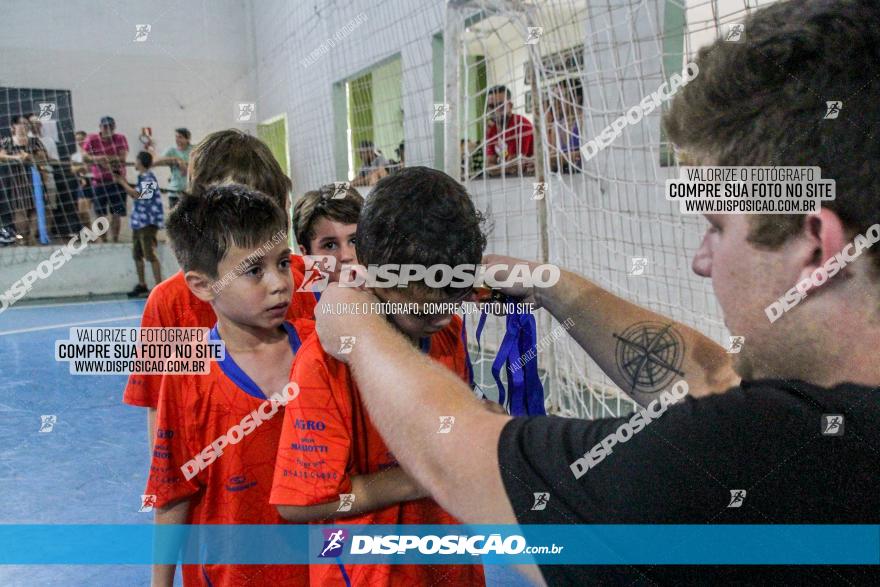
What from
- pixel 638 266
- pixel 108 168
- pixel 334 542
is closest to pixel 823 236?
pixel 334 542

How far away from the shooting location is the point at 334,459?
3.22 ft

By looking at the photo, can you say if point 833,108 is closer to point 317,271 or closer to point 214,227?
point 214,227

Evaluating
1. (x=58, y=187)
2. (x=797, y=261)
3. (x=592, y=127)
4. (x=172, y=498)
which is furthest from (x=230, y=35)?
(x=797, y=261)

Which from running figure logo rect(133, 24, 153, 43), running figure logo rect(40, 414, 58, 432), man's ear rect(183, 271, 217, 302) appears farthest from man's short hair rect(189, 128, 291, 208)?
running figure logo rect(133, 24, 153, 43)

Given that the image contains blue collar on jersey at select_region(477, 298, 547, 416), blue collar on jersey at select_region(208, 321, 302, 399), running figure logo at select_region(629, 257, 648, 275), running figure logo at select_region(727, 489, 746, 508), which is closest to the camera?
running figure logo at select_region(727, 489, 746, 508)

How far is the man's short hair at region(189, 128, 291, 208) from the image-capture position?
1820 mm

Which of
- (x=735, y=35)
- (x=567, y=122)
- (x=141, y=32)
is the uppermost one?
(x=141, y=32)

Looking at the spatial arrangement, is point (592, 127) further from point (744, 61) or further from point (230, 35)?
point (230, 35)

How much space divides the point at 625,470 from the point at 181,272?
1258mm

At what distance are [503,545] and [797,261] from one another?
18.3 inches

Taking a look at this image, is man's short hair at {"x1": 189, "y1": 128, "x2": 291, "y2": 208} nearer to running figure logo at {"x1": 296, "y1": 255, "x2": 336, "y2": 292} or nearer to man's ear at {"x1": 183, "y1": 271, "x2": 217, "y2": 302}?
running figure logo at {"x1": 296, "y1": 255, "x2": 336, "y2": 292}

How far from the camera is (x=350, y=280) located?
98 cm

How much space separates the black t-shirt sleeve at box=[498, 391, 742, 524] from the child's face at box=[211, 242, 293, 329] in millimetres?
828

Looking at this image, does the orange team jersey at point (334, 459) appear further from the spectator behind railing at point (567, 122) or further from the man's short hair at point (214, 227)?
the spectator behind railing at point (567, 122)
